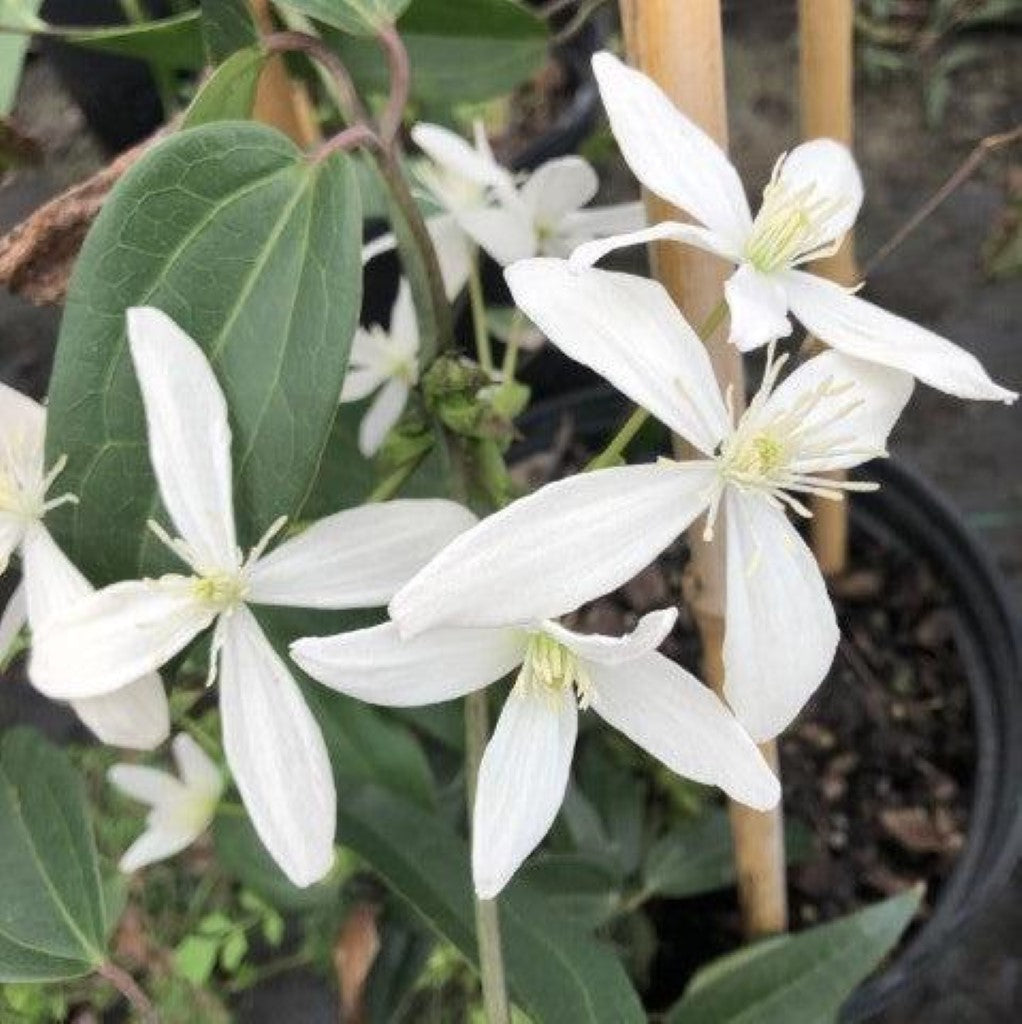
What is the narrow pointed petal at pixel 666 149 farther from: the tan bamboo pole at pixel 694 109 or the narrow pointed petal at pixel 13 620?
the narrow pointed petal at pixel 13 620

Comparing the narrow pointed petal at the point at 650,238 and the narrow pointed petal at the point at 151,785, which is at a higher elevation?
the narrow pointed petal at the point at 650,238

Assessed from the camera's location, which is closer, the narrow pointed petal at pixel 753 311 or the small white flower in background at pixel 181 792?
the narrow pointed petal at pixel 753 311

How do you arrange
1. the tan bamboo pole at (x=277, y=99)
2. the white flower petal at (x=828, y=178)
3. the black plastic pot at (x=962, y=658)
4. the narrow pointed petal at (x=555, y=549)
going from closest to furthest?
the narrow pointed petal at (x=555, y=549) → the white flower petal at (x=828, y=178) → the tan bamboo pole at (x=277, y=99) → the black plastic pot at (x=962, y=658)

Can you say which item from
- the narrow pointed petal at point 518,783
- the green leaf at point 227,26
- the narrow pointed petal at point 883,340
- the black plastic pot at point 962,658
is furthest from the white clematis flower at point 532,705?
the black plastic pot at point 962,658

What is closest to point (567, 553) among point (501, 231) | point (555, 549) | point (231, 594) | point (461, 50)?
point (555, 549)

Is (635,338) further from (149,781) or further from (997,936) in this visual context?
(997,936)

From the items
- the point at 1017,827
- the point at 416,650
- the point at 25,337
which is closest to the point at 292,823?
the point at 416,650

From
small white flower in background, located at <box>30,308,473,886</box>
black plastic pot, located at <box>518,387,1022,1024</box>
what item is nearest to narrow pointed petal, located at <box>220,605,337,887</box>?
small white flower in background, located at <box>30,308,473,886</box>

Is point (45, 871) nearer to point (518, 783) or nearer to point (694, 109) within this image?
point (518, 783)
